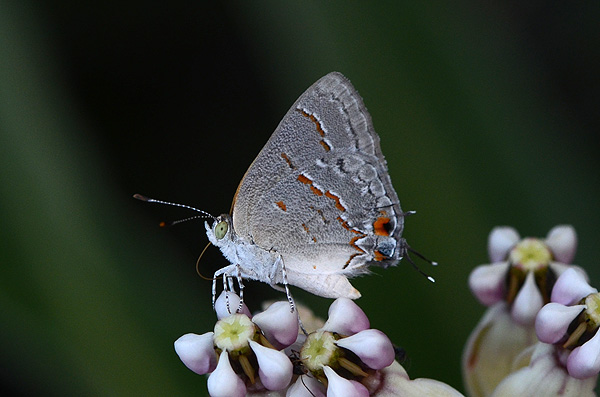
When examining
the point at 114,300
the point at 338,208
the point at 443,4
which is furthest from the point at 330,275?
the point at 443,4

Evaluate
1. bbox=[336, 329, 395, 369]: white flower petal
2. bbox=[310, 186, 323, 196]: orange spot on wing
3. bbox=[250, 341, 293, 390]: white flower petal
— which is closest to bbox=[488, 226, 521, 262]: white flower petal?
bbox=[310, 186, 323, 196]: orange spot on wing

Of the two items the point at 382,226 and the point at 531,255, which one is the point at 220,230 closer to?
the point at 382,226

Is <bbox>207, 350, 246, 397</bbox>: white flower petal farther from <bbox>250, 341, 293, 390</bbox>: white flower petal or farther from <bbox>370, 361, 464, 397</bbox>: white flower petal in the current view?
<bbox>370, 361, 464, 397</bbox>: white flower petal

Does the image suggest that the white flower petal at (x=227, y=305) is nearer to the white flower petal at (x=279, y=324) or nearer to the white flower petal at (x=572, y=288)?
the white flower petal at (x=279, y=324)

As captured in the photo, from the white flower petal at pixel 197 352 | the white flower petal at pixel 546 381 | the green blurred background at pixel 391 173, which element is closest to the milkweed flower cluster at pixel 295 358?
the white flower petal at pixel 197 352

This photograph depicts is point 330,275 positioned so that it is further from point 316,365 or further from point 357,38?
point 357,38
